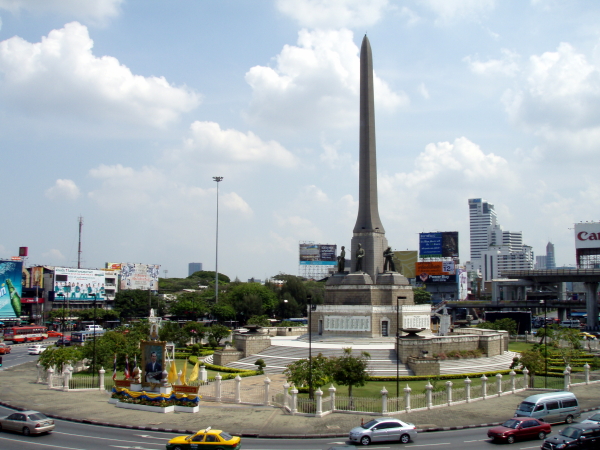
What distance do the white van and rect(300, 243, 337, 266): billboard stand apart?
104 meters

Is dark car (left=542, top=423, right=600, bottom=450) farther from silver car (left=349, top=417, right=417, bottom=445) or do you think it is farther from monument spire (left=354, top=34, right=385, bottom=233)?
monument spire (left=354, top=34, right=385, bottom=233)

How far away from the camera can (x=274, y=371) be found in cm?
3800

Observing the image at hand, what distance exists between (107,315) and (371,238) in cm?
5024

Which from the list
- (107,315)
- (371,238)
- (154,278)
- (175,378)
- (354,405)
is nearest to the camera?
(354,405)

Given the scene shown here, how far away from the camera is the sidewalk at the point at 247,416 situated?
22.3m

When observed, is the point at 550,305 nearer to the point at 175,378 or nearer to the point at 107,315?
the point at 107,315

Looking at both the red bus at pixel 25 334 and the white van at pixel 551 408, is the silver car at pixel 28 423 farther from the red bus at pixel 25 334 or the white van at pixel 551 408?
the red bus at pixel 25 334

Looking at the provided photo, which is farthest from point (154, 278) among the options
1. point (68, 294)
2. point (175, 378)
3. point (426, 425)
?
point (426, 425)

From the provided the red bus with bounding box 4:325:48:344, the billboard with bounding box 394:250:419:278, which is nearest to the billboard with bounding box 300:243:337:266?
the billboard with bounding box 394:250:419:278

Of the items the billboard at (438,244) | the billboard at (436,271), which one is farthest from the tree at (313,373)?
the billboard at (438,244)

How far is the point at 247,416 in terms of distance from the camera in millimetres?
24234

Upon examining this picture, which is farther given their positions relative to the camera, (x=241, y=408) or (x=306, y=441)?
(x=241, y=408)

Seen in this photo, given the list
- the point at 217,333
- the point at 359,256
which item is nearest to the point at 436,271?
the point at 359,256

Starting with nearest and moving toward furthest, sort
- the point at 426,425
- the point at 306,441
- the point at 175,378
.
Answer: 1. the point at 306,441
2. the point at 426,425
3. the point at 175,378
